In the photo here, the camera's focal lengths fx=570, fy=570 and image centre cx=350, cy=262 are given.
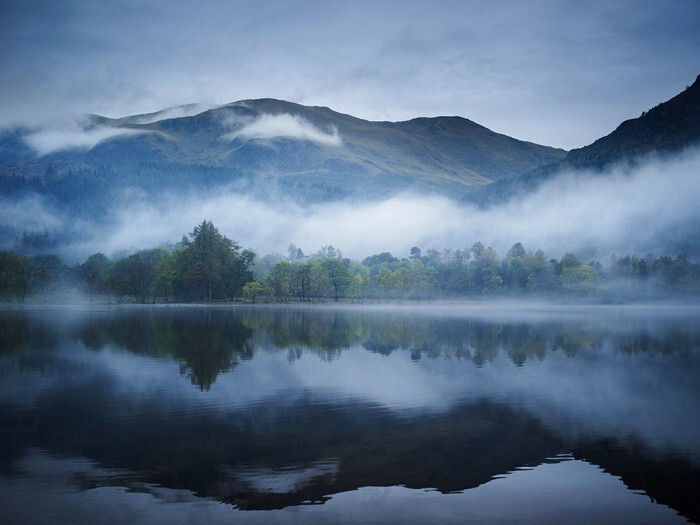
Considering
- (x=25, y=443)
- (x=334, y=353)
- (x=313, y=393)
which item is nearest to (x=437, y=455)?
(x=313, y=393)

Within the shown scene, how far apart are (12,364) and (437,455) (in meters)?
30.4

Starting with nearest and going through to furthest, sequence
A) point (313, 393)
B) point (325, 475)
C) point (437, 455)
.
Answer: point (325, 475), point (437, 455), point (313, 393)

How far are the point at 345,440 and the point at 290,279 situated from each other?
155421 mm

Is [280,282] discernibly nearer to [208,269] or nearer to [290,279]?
[290,279]

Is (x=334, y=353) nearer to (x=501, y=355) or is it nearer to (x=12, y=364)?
(x=501, y=355)

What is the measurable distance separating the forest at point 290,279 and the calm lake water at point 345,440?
11924 cm

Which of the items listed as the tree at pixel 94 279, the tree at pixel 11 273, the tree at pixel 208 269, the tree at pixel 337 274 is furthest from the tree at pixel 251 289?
the tree at pixel 11 273

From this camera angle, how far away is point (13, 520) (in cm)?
1366

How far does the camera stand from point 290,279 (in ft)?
574

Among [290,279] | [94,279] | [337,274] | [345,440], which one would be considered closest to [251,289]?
[290,279]

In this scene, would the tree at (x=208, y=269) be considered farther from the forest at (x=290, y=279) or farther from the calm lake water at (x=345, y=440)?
the calm lake water at (x=345, y=440)

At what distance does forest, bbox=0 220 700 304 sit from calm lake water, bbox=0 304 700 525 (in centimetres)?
11924

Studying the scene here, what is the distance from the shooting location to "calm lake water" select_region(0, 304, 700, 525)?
1502 centimetres

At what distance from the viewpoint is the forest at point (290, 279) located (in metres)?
158
